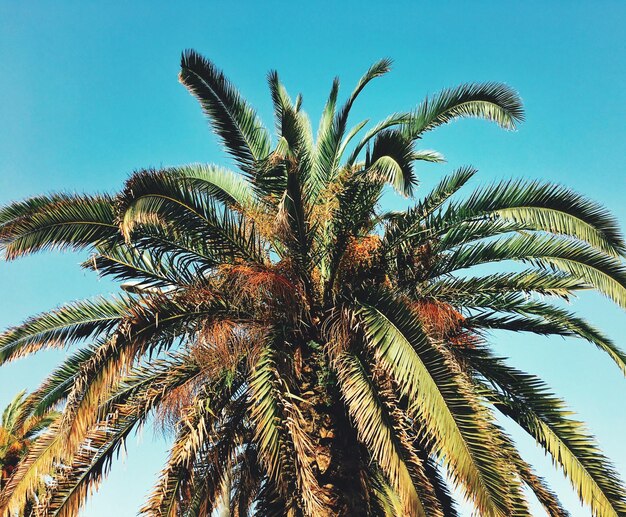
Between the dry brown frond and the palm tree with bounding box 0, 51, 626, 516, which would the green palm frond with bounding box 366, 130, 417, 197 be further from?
the dry brown frond

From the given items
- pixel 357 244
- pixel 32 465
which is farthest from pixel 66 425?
pixel 357 244

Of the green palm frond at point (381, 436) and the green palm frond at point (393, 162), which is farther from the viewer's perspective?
the green palm frond at point (393, 162)

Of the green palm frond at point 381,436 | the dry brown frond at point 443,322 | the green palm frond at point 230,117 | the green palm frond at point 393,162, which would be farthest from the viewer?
the green palm frond at point 230,117

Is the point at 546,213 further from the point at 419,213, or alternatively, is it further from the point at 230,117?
Answer: the point at 230,117

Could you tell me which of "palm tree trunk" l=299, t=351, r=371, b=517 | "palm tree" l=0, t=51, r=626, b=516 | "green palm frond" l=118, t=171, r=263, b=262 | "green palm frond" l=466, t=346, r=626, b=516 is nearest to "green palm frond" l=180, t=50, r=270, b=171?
"palm tree" l=0, t=51, r=626, b=516

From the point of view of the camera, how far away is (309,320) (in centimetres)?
961

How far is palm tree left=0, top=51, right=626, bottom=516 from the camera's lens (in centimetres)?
845

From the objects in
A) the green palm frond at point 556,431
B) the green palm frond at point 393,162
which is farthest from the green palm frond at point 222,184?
the green palm frond at point 556,431

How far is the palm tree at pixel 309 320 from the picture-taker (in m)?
8.45

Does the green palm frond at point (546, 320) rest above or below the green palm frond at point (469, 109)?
below

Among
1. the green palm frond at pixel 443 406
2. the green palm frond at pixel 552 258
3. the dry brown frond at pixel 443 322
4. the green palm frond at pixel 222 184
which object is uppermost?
the green palm frond at pixel 222 184

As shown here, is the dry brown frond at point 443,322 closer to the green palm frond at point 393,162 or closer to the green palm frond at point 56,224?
the green palm frond at point 393,162

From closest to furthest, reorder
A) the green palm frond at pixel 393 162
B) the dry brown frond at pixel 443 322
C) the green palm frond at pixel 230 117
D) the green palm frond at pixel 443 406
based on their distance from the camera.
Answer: the green palm frond at pixel 443 406
the green palm frond at pixel 393 162
the dry brown frond at pixel 443 322
the green palm frond at pixel 230 117

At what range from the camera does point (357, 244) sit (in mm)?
9766
